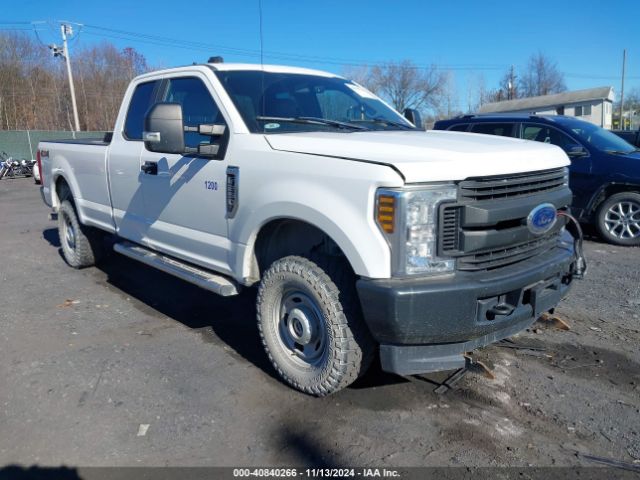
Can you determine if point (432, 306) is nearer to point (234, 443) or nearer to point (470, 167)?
point (470, 167)

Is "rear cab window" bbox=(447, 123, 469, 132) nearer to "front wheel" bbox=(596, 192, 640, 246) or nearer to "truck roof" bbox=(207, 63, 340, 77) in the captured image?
"front wheel" bbox=(596, 192, 640, 246)

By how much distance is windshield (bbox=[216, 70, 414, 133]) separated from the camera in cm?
372

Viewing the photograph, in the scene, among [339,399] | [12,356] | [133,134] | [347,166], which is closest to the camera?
[347,166]

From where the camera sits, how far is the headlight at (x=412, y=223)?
2.61m

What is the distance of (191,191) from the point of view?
3.95m

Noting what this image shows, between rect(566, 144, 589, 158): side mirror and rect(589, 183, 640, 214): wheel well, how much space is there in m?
0.58

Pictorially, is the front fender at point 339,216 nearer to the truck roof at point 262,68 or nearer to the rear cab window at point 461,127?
the truck roof at point 262,68

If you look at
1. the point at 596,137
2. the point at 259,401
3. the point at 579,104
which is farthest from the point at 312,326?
the point at 579,104

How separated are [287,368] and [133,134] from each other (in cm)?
286

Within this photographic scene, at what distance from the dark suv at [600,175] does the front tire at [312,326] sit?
5.61m

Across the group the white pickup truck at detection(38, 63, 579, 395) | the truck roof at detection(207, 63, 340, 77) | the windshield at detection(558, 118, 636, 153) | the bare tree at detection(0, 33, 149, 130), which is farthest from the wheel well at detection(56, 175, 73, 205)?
the bare tree at detection(0, 33, 149, 130)

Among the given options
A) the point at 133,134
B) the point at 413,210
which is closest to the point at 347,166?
the point at 413,210

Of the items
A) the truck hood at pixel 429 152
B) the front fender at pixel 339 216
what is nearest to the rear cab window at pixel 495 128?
the truck hood at pixel 429 152

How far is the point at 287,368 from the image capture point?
11.2ft
